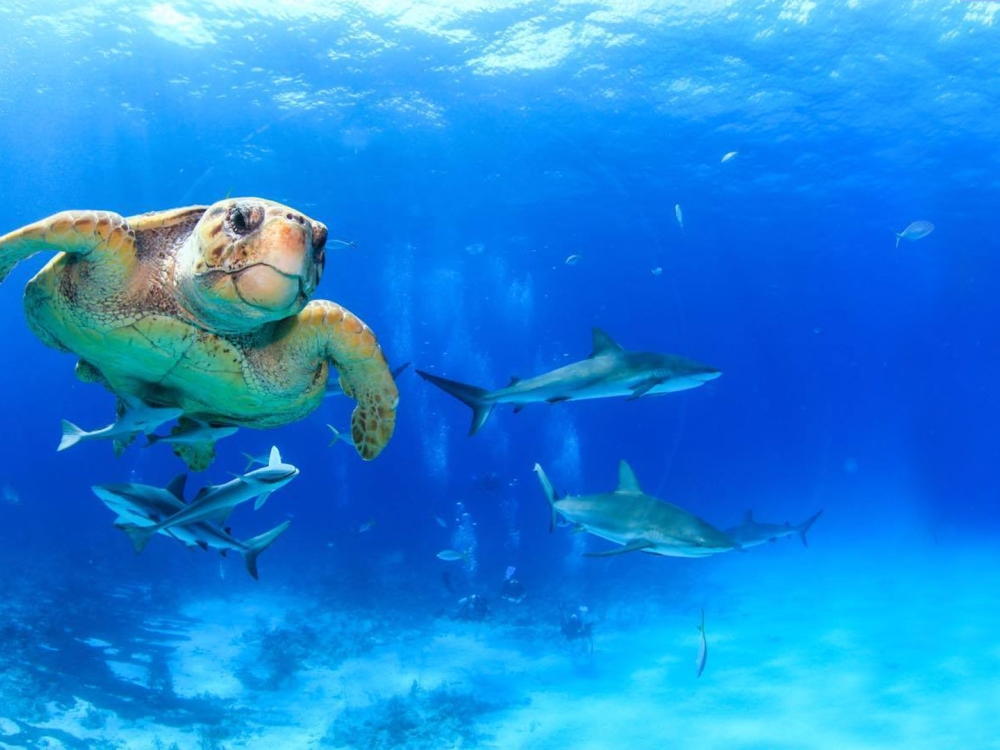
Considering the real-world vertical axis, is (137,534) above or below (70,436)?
below

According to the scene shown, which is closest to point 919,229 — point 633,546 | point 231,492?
point 633,546

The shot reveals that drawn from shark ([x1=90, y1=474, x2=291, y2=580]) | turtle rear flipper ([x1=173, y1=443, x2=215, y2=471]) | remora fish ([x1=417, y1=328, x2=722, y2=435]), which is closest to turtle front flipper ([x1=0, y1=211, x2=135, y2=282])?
turtle rear flipper ([x1=173, y1=443, x2=215, y2=471])

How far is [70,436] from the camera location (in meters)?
3.88

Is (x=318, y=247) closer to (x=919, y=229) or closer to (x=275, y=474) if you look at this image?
(x=275, y=474)

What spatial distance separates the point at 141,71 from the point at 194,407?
1782 centimetres

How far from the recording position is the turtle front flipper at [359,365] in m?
2.89

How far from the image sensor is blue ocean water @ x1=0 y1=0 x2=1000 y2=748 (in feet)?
29.0

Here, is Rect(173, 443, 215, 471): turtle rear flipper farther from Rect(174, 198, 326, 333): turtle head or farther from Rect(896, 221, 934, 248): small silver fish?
Rect(896, 221, 934, 248): small silver fish

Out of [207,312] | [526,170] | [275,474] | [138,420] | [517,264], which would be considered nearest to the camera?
[207,312]

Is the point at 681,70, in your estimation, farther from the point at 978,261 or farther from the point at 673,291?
the point at 673,291

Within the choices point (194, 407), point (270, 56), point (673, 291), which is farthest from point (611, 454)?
point (194, 407)

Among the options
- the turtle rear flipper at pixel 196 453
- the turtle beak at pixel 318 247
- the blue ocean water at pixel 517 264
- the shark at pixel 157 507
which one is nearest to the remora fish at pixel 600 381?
the turtle rear flipper at pixel 196 453

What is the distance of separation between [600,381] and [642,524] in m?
1.20

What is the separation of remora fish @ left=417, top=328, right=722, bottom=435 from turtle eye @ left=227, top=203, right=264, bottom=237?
2.99 meters
